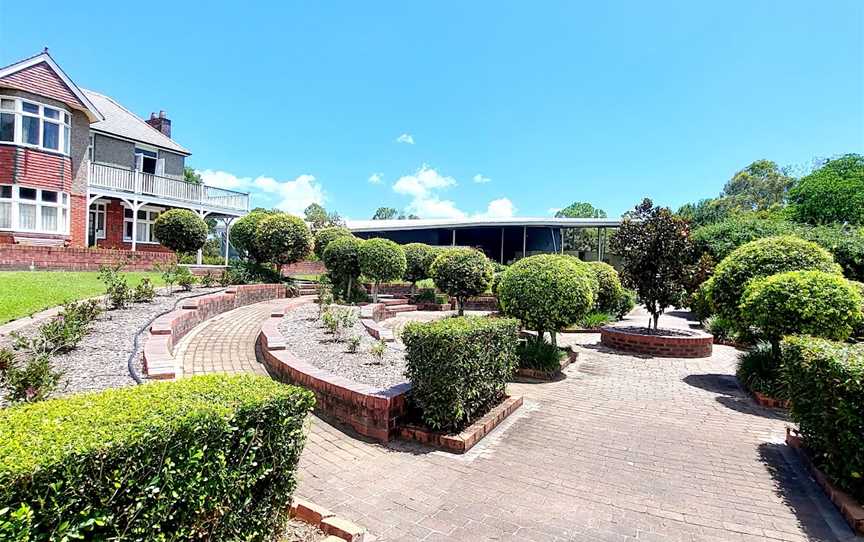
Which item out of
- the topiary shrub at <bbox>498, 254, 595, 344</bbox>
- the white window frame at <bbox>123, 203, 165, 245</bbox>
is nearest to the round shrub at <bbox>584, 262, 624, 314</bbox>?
the topiary shrub at <bbox>498, 254, 595, 344</bbox>

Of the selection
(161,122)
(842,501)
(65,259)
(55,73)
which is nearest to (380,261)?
(65,259)

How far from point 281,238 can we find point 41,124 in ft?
32.7

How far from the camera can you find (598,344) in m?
11.3

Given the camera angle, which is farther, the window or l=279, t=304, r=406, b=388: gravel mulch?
the window

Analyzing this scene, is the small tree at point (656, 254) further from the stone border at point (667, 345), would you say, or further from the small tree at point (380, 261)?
the small tree at point (380, 261)

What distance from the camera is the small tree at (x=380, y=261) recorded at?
14.0 metres

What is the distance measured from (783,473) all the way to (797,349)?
1.28 metres

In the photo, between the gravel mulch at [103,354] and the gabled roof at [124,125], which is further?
the gabled roof at [124,125]

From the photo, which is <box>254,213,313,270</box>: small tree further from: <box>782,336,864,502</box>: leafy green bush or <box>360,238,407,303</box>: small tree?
<box>782,336,864,502</box>: leafy green bush

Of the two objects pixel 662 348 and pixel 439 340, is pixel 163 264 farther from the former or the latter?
pixel 662 348

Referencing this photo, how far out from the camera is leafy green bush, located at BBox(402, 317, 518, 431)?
15.1 ft

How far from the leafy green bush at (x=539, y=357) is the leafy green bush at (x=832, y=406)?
141 inches

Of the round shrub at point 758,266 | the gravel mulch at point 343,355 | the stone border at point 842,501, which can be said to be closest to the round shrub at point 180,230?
the gravel mulch at point 343,355

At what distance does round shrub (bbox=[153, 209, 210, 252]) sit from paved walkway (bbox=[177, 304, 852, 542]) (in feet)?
46.1
